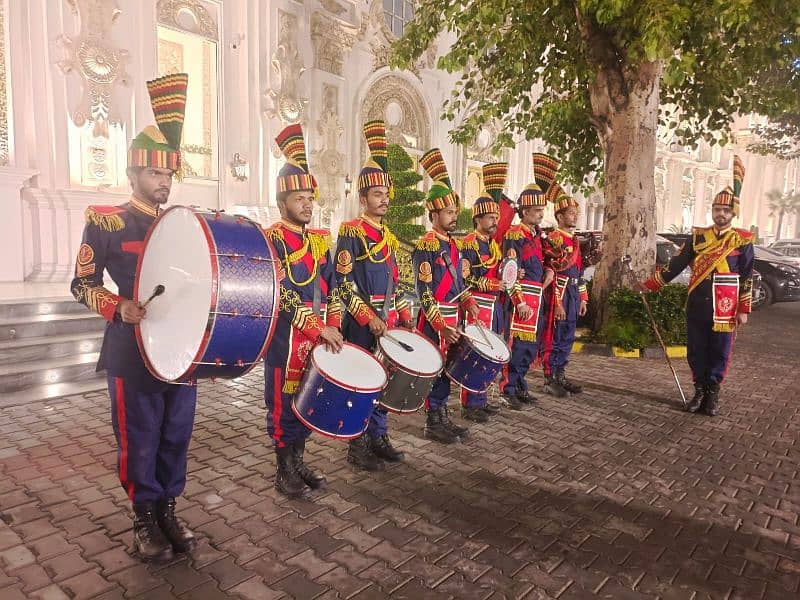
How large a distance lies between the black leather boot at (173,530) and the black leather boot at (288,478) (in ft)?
2.43

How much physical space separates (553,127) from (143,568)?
10119mm

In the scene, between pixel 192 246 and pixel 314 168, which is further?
pixel 314 168

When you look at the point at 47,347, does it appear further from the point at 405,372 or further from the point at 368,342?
the point at 405,372

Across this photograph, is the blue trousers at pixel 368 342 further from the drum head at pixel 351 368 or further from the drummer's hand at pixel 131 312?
the drummer's hand at pixel 131 312

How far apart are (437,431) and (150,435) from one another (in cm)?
259

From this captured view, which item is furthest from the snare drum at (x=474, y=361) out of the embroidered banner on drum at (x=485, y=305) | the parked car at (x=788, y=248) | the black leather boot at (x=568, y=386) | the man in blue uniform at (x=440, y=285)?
the parked car at (x=788, y=248)

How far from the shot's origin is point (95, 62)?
9047 mm

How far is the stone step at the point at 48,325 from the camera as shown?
6.39 meters

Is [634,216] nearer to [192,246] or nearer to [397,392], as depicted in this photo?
[397,392]

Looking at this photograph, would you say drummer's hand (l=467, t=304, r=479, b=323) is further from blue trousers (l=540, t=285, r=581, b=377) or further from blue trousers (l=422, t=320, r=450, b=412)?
blue trousers (l=540, t=285, r=581, b=377)

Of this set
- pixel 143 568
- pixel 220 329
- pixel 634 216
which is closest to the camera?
pixel 220 329

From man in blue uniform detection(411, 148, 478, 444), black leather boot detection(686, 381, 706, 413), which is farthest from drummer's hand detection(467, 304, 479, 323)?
black leather boot detection(686, 381, 706, 413)

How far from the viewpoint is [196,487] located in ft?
12.8

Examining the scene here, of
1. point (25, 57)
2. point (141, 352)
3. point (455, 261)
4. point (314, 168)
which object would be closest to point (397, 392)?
point (455, 261)
